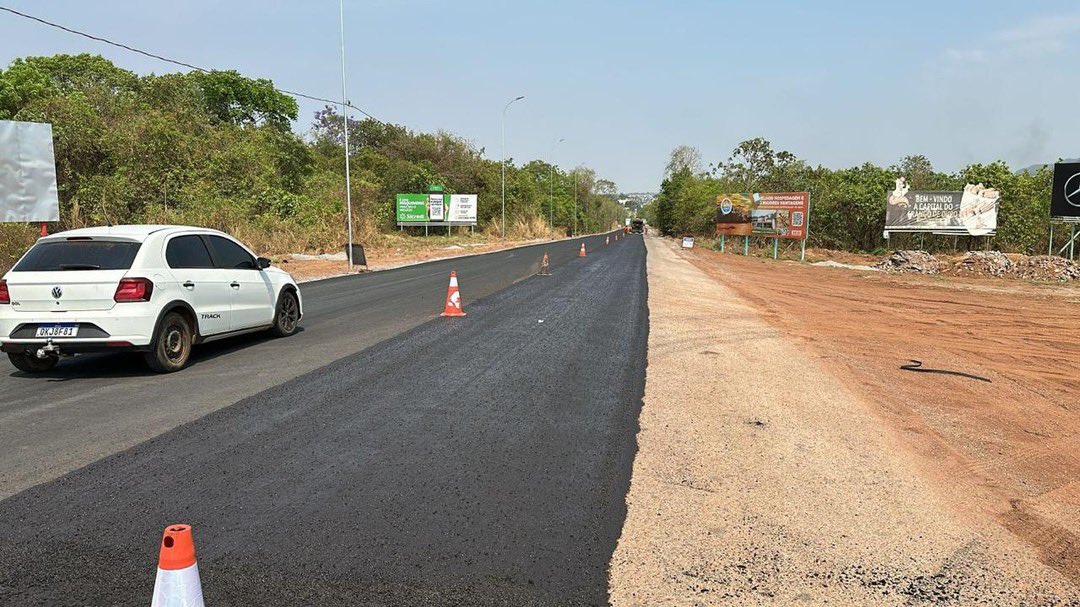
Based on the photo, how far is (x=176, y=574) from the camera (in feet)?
6.82

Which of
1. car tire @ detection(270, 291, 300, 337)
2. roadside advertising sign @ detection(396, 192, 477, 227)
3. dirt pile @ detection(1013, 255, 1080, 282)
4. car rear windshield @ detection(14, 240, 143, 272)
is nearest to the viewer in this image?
car rear windshield @ detection(14, 240, 143, 272)

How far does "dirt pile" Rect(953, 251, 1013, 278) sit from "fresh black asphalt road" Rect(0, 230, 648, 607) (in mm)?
26266

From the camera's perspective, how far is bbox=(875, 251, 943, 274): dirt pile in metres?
28.4

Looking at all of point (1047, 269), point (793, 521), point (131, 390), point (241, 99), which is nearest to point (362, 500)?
point (793, 521)

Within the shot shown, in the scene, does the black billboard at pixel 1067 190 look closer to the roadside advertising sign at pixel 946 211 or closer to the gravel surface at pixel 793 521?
the roadside advertising sign at pixel 946 211

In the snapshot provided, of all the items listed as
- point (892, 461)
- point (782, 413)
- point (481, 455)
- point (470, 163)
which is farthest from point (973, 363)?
→ point (470, 163)

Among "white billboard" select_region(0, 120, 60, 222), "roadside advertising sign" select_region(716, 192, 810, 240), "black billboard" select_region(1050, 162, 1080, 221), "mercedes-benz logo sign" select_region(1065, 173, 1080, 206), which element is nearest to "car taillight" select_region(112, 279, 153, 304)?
"white billboard" select_region(0, 120, 60, 222)

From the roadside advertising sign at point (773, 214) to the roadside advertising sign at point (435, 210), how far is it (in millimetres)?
24655

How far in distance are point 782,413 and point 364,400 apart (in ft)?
13.2

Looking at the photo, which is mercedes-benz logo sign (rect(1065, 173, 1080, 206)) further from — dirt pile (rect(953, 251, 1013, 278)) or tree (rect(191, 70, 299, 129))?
tree (rect(191, 70, 299, 129))

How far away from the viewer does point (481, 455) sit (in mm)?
4852

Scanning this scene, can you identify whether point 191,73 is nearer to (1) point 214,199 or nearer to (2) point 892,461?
(1) point 214,199

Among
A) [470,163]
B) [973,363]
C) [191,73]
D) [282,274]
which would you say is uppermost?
[191,73]

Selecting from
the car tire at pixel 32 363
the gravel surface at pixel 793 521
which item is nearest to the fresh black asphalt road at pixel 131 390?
the car tire at pixel 32 363
